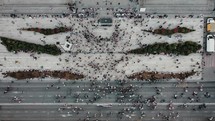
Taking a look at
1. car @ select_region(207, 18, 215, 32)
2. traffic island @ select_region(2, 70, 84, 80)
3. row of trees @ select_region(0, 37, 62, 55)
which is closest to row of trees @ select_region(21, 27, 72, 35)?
row of trees @ select_region(0, 37, 62, 55)

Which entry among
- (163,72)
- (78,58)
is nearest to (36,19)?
(78,58)

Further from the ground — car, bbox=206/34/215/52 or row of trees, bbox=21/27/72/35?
row of trees, bbox=21/27/72/35

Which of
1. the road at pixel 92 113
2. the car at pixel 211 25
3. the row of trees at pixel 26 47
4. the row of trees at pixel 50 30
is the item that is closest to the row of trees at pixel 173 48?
the car at pixel 211 25

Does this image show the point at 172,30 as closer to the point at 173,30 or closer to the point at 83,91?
the point at 173,30

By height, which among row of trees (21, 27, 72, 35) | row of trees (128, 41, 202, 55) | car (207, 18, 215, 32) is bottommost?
row of trees (128, 41, 202, 55)

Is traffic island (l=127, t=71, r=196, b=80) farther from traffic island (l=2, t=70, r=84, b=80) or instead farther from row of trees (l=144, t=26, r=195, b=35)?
traffic island (l=2, t=70, r=84, b=80)

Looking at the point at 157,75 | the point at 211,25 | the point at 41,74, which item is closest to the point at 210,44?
the point at 211,25

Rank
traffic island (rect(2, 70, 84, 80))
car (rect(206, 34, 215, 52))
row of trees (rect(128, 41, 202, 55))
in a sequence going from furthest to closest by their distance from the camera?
traffic island (rect(2, 70, 84, 80)) < row of trees (rect(128, 41, 202, 55)) < car (rect(206, 34, 215, 52))
